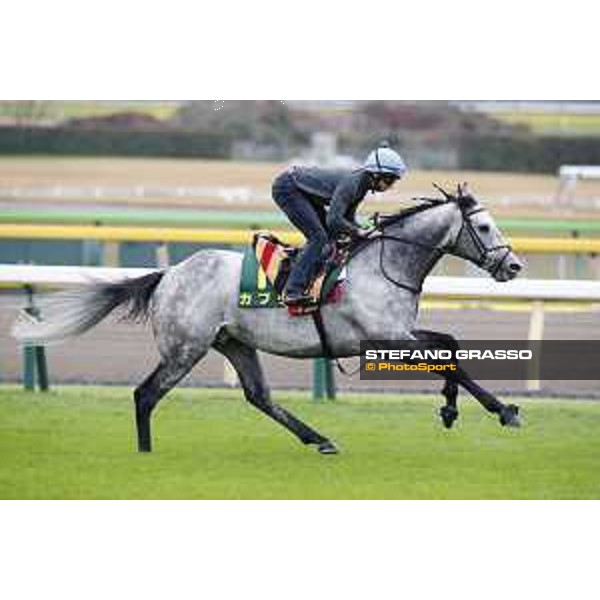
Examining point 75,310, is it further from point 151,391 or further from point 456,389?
point 456,389

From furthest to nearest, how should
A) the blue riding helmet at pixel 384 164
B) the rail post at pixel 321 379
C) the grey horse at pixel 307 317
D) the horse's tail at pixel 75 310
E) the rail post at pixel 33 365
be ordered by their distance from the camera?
the rail post at pixel 33 365 → the rail post at pixel 321 379 → the horse's tail at pixel 75 310 → the grey horse at pixel 307 317 → the blue riding helmet at pixel 384 164

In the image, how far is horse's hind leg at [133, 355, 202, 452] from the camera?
28.3 ft

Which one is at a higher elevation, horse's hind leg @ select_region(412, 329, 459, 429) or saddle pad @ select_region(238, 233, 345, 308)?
saddle pad @ select_region(238, 233, 345, 308)

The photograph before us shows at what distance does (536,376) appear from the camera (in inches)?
348

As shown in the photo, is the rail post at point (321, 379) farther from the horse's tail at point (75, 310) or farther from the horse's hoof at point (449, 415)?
Answer: the horse's hoof at point (449, 415)

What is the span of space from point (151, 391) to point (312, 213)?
43.1 inches

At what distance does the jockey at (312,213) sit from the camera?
27.3ft

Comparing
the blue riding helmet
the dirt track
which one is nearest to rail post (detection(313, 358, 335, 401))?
the blue riding helmet

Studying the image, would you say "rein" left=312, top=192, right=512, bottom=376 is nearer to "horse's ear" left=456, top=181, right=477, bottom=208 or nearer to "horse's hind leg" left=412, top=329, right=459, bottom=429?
"horse's ear" left=456, top=181, right=477, bottom=208

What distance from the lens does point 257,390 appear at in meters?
8.76

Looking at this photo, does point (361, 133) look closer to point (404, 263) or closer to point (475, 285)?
point (475, 285)

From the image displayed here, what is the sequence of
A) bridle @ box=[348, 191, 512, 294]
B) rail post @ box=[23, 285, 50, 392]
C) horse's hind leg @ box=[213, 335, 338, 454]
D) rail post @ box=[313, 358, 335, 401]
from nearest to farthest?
bridle @ box=[348, 191, 512, 294]
horse's hind leg @ box=[213, 335, 338, 454]
rail post @ box=[313, 358, 335, 401]
rail post @ box=[23, 285, 50, 392]

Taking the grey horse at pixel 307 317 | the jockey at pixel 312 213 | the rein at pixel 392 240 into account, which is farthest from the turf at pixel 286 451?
the jockey at pixel 312 213

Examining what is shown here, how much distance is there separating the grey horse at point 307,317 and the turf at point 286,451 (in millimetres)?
291
